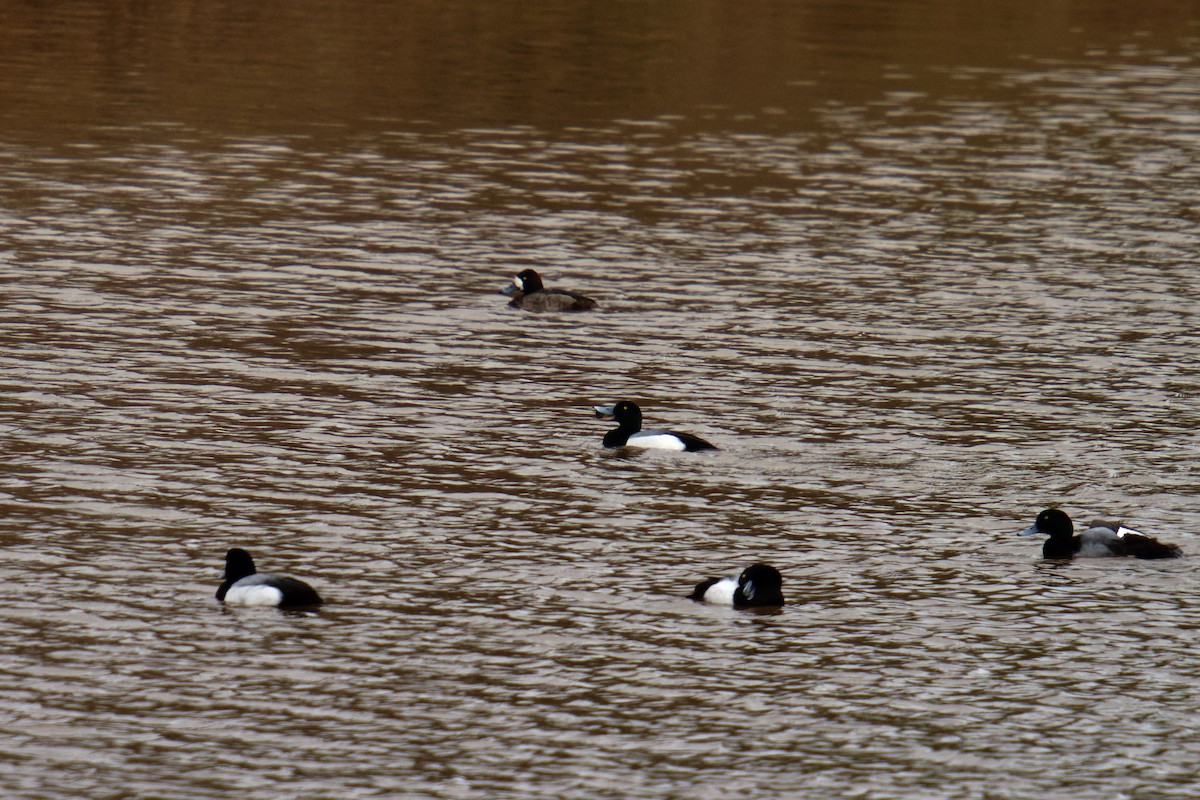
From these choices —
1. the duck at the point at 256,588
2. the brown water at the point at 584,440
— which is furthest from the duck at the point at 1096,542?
the duck at the point at 256,588

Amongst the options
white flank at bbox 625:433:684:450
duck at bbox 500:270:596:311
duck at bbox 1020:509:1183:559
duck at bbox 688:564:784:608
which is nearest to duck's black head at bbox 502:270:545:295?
duck at bbox 500:270:596:311

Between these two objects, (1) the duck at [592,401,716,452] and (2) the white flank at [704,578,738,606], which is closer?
(2) the white flank at [704,578,738,606]

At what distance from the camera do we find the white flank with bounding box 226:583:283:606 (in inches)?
638

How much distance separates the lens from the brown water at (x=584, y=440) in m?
14.2

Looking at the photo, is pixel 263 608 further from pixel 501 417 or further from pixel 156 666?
pixel 501 417

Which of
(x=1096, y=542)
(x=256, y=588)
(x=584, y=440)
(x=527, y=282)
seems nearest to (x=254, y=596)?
(x=256, y=588)

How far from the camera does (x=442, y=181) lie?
1483 inches

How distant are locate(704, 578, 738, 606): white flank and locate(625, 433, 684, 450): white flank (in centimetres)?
466

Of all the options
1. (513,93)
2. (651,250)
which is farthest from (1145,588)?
(513,93)

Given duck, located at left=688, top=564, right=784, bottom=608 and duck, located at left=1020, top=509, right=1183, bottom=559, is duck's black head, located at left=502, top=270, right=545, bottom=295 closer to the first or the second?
duck, located at left=1020, top=509, right=1183, bottom=559

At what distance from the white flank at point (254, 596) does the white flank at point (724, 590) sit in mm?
3593

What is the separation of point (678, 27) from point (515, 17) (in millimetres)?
5118

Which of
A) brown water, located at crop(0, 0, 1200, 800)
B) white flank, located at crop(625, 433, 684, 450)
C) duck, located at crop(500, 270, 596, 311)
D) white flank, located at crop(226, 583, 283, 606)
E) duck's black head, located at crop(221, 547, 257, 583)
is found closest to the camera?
brown water, located at crop(0, 0, 1200, 800)

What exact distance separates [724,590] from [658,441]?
188 inches
